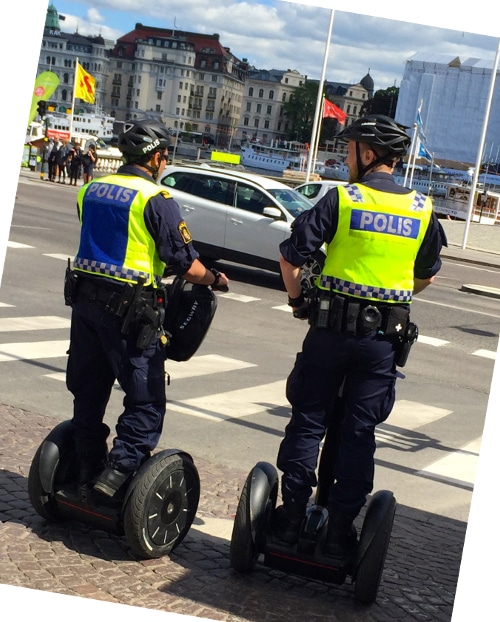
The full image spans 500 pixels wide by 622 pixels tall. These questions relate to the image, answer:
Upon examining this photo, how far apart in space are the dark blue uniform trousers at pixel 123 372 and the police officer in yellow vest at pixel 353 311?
0.58m

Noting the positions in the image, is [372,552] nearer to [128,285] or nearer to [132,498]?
[132,498]

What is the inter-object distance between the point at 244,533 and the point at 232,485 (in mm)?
1537

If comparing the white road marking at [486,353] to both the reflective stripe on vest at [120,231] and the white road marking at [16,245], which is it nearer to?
the white road marking at [16,245]

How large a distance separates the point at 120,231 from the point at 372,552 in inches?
64.3

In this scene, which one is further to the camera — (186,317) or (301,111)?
(301,111)

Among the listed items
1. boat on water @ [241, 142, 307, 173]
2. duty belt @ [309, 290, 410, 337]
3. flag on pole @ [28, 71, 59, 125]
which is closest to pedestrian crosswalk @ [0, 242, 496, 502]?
duty belt @ [309, 290, 410, 337]

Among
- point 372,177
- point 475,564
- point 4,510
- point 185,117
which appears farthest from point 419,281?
point 185,117

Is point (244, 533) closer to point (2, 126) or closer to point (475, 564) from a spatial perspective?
point (475, 564)

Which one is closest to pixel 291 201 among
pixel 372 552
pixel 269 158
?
pixel 372 552

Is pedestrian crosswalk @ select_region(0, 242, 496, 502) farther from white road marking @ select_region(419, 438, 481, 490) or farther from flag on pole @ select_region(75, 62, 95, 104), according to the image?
flag on pole @ select_region(75, 62, 95, 104)

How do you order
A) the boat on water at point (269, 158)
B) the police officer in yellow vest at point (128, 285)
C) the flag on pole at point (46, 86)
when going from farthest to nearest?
the boat on water at point (269, 158) < the flag on pole at point (46, 86) < the police officer in yellow vest at point (128, 285)

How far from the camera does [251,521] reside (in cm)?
390

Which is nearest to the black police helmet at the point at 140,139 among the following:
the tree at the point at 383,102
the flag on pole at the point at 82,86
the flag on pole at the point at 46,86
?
the flag on pole at the point at 46,86

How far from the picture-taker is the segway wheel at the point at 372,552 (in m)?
3.79
